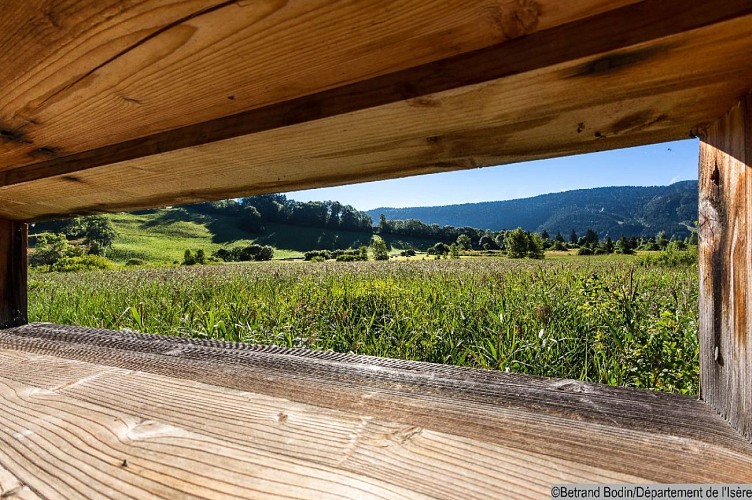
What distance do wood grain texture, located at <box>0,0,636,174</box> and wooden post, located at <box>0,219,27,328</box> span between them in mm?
1405

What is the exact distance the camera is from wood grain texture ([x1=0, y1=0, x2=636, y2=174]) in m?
0.56

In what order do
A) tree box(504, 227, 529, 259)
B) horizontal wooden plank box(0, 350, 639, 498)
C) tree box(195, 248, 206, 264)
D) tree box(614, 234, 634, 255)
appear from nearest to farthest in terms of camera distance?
1. horizontal wooden plank box(0, 350, 639, 498)
2. tree box(614, 234, 634, 255)
3. tree box(195, 248, 206, 264)
4. tree box(504, 227, 529, 259)

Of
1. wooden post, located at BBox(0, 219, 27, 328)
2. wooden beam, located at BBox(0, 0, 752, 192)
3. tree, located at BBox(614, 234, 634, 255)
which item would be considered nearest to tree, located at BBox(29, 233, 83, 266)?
wooden post, located at BBox(0, 219, 27, 328)

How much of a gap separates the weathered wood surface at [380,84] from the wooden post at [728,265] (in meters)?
0.06

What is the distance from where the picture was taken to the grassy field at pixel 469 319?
210cm

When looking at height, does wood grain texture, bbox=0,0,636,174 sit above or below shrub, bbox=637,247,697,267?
above

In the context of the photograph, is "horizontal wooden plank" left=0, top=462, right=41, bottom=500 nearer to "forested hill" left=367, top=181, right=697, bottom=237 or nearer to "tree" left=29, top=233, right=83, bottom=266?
"tree" left=29, top=233, right=83, bottom=266

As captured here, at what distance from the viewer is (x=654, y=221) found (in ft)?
434

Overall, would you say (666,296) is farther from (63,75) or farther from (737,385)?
(63,75)

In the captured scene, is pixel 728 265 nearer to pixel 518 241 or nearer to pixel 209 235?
pixel 518 241

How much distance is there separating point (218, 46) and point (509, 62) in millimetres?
469

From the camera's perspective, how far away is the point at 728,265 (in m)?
0.72

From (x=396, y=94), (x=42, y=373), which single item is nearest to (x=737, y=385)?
(x=396, y=94)

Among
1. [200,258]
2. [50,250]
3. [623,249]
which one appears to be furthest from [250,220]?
[623,249]
